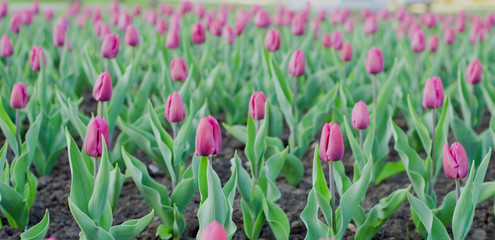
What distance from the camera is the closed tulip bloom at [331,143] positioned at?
5.95 ft

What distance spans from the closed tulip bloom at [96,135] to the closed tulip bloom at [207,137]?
0.29 meters

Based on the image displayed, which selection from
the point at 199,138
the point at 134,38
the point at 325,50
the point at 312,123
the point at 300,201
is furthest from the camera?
the point at 325,50

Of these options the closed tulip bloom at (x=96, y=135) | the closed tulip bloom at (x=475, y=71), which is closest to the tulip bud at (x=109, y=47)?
the closed tulip bloom at (x=96, y=135)

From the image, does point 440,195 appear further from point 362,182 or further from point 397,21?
point 397,21

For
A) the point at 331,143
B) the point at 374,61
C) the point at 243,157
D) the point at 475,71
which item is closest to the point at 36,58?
the point at 243,157

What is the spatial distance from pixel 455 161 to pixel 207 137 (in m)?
0.69

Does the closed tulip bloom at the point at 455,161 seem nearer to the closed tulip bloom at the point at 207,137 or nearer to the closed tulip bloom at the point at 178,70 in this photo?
the closed tulip bloom at the point at 207,137

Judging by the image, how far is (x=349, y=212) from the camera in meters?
1.95

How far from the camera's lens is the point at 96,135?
1.85 metres

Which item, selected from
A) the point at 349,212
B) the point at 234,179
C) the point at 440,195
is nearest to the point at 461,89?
the point at 440,195

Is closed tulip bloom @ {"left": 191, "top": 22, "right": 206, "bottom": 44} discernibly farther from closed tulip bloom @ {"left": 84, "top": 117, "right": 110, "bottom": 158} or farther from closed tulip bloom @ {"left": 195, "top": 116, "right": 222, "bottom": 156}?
closed tulip bloom @ {"left": 195, "top": 116, "right": 222, "bottom": 156}

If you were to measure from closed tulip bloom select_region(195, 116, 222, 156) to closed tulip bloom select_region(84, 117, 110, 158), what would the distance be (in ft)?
0.96

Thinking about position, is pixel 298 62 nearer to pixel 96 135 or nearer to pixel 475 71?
pixel 475 71

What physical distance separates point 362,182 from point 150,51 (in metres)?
2.95
